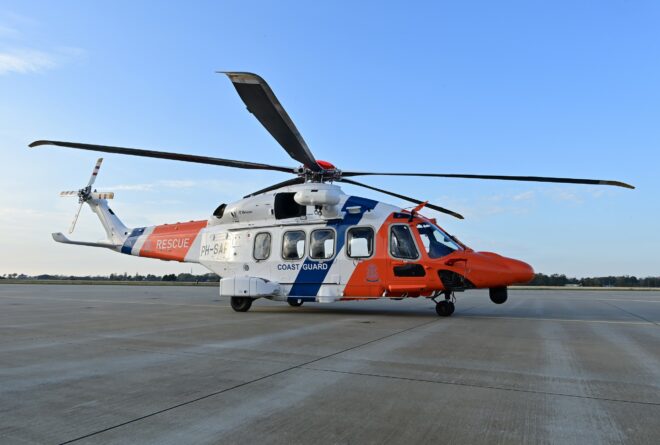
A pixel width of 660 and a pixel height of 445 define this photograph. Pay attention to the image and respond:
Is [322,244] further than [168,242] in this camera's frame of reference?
No

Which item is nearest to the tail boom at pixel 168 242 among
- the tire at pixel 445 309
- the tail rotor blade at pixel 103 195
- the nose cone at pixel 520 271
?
the tail rotor blade at pixel 103 195

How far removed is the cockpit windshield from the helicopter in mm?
26

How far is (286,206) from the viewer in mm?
13117

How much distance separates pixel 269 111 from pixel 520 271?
705 cm

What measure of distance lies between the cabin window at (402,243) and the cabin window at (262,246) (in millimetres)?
3827

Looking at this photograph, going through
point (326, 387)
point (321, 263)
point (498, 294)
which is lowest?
point (326, 387)

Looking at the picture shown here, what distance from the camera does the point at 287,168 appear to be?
1209 cm

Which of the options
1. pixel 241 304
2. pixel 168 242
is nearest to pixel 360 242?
pixel 241 304

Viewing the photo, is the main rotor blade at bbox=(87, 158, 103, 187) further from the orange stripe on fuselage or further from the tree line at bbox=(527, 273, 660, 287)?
the tree line at bbox=(527, 273, 660, 287)

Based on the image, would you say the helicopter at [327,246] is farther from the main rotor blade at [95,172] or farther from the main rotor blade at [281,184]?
the main rotor blade at [95,172]

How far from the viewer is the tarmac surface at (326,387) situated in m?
3.11

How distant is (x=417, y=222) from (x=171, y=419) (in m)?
9.22

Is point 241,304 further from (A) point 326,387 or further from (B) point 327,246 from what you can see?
(A) point 326,387

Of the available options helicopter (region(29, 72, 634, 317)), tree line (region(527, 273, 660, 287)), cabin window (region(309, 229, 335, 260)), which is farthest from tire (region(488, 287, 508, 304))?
tree line (region(527, 273, 660, 287))
